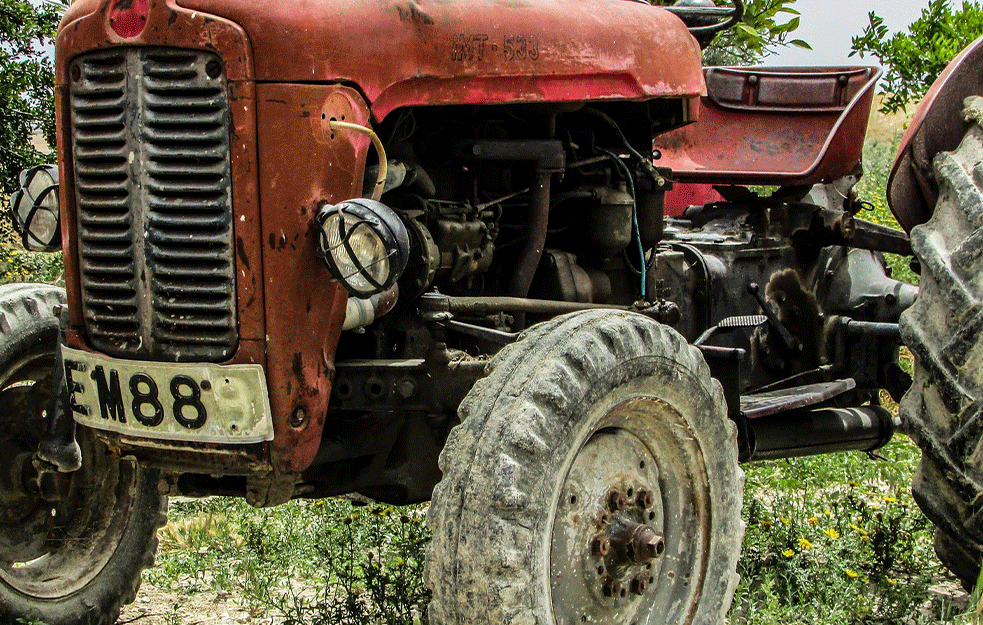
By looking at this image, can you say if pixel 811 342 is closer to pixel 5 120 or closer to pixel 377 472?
pixel 377 472

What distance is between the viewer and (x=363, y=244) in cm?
312

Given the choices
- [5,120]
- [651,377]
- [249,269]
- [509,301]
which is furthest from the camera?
[5,120]

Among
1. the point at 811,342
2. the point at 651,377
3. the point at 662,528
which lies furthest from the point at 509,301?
the point at 811,342

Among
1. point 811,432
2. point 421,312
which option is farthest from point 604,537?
point 811,432

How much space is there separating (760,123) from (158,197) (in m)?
3.80

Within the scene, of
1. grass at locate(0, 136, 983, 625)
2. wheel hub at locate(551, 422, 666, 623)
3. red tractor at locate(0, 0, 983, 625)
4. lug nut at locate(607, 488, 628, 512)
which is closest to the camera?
red tractor at locate(0, 0, 983, 625)

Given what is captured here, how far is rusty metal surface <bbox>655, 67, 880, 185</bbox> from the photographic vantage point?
235 inches

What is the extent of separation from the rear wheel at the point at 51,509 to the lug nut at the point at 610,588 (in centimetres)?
197

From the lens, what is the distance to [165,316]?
3.26 metres

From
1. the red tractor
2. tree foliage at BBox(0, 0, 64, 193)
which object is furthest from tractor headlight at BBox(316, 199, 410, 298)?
tree foliage at BBox(0, 0, 64, 193)

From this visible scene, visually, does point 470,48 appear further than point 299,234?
Yes

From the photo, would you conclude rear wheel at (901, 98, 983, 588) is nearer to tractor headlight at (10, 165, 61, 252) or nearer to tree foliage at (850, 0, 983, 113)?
tractor headlight at (10, 165, 61, 252)

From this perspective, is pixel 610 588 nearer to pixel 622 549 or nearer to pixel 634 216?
pixel 622 549

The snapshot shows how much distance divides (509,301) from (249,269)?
97 cm
